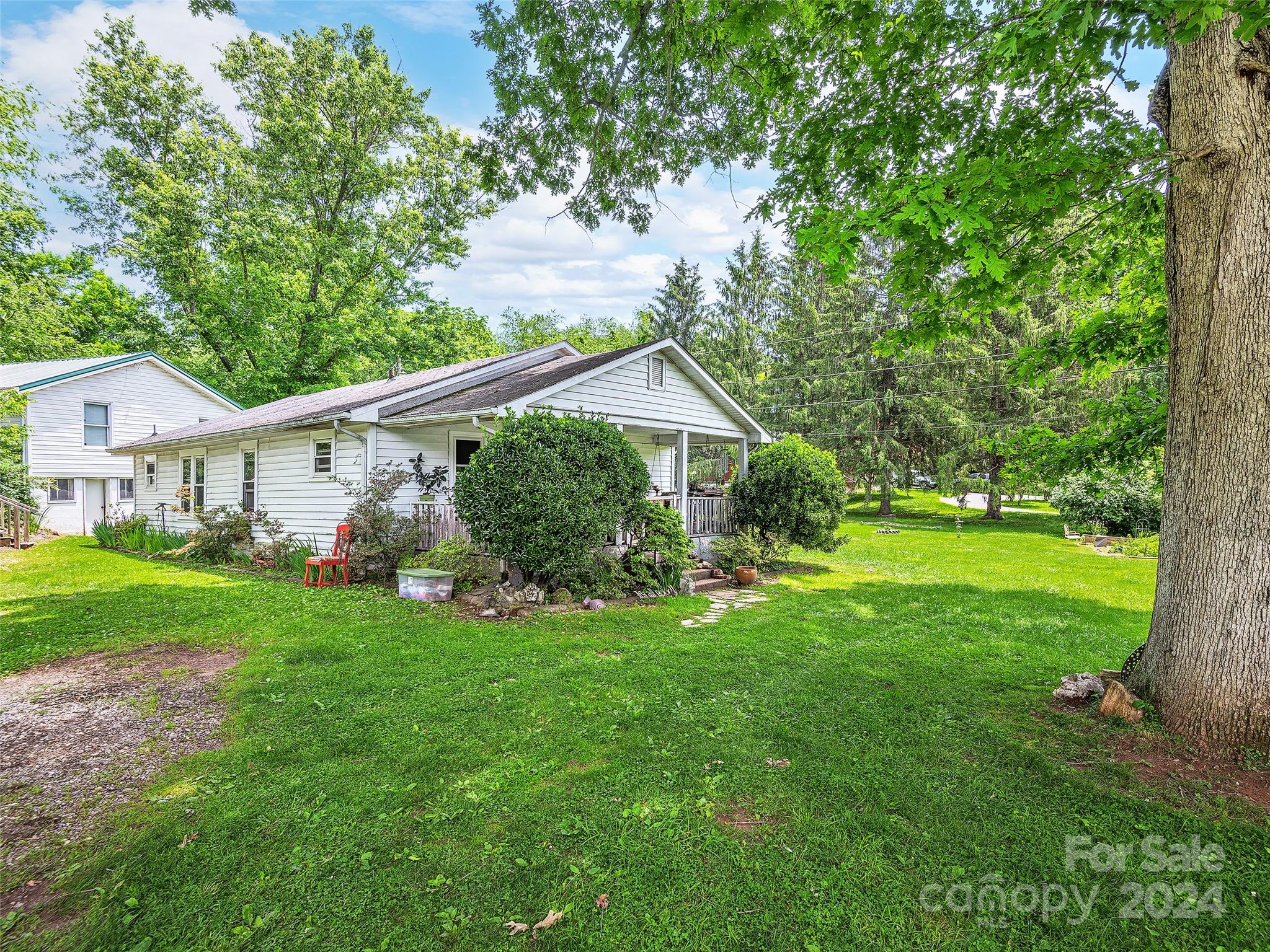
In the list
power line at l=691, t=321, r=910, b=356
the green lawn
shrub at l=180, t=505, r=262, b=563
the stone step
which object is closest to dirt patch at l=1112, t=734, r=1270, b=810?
the green lawn

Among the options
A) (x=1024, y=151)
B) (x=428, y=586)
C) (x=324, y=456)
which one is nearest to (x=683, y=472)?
(x=428, y=586)

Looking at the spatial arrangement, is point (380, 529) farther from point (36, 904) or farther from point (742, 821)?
point (742, 821)

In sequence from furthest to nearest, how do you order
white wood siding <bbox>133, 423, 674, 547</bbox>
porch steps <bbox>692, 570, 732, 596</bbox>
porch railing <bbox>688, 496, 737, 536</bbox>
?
porch railing <bbox>688, 496, 737, 536</bbox>, white wood siding <bbox>133, 423, 674, 547</bbox>, porch steps <bbox>692, 570, 732, 596</bbox>

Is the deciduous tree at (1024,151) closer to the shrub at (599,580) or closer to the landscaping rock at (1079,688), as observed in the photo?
the landscaping rock at (1079,688)

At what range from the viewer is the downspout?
1018cm

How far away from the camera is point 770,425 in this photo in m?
29.0

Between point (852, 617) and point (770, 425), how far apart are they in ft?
73.4

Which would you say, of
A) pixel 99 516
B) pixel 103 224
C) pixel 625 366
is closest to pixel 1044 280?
pixel 625 366

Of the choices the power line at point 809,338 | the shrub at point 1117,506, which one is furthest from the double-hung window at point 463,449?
the power line at point 809,338

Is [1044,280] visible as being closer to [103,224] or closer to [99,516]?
[99,516]

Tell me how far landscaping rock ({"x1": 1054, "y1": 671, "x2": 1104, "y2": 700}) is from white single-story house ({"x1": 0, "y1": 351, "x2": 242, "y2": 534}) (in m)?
25.3

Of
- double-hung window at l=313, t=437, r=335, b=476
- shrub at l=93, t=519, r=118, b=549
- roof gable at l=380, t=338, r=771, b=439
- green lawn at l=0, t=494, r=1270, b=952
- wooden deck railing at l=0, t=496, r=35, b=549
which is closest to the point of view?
green lawn at l=0, t=494, r=1270, b=952

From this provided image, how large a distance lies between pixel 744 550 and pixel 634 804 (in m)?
8.01

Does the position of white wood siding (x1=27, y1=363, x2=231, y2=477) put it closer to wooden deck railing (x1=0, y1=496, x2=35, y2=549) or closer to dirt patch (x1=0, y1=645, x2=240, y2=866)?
wooden deck railing (x1=0, y1=496, x2=35, y2=549)
